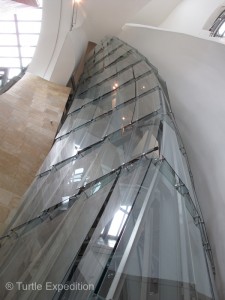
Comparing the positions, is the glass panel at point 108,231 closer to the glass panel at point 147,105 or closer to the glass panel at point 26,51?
the glass panel at point 147,105

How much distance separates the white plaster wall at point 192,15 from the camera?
6.84m

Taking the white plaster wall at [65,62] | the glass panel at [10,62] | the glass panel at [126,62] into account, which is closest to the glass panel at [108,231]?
the glass panel at [126,62]

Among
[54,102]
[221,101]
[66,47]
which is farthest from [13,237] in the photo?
[66,47]

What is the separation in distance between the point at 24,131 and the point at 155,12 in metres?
7.46

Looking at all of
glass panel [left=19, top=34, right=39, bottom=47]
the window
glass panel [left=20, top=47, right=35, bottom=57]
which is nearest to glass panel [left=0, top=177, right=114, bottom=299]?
the window

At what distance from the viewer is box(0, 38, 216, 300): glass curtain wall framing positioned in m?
2.09

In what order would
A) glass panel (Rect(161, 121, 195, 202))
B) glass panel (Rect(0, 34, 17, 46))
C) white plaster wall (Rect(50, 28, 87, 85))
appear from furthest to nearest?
glass panel (Rect(0, 34, 17, 46)), white plaster wall (Rect(50, 28, 87, 85)), glass panel (Rect(161, 121, 195, 202))

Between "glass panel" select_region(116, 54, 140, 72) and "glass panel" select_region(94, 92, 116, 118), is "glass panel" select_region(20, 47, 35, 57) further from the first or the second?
"glass panel" select_region(94, 92, 116, 118)

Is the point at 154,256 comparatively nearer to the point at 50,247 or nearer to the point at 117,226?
the point at 117,226

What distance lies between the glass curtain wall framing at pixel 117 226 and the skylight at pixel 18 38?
34.8 feet

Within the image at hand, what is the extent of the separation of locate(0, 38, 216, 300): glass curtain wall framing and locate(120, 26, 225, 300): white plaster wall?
1.04 ft

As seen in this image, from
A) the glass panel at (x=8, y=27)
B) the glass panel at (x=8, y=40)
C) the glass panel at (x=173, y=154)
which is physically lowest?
the glass panel at (x=173, y=154)

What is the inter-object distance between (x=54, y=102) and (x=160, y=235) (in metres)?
5.83

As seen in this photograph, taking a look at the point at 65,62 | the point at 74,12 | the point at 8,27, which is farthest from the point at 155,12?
the point at 8,27
